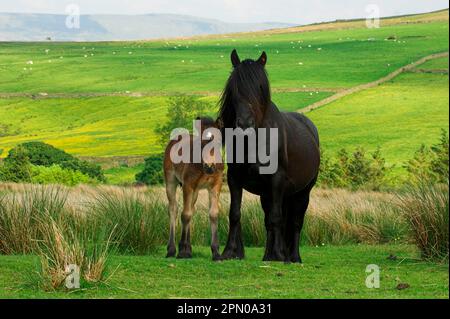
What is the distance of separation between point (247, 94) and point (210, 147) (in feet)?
3.74

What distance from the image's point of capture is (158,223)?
15836 millimetres

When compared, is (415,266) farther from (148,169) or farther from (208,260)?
(148,169)

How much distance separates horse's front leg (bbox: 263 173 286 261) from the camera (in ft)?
43.3

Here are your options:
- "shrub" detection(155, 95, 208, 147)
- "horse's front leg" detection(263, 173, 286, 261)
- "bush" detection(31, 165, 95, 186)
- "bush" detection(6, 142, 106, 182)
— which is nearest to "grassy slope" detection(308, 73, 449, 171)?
"shrub" detection(155, 95, 208, 147)

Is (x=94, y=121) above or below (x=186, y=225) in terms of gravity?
below

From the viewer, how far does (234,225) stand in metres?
13.7

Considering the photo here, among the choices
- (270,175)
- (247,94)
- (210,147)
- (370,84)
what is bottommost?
(370,84)

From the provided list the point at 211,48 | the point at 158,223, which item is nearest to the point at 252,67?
the point at 158,223

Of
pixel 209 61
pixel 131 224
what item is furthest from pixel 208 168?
pixel 209 61

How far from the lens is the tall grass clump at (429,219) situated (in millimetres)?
13332

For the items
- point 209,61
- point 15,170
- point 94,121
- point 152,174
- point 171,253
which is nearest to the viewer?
point 171,253

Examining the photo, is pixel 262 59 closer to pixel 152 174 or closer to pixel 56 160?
pixel 152 174

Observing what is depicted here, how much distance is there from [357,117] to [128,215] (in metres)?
74.3

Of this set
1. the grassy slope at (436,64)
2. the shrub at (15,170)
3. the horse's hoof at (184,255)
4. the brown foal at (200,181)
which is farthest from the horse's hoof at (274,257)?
the grassy slope at (436,64)
